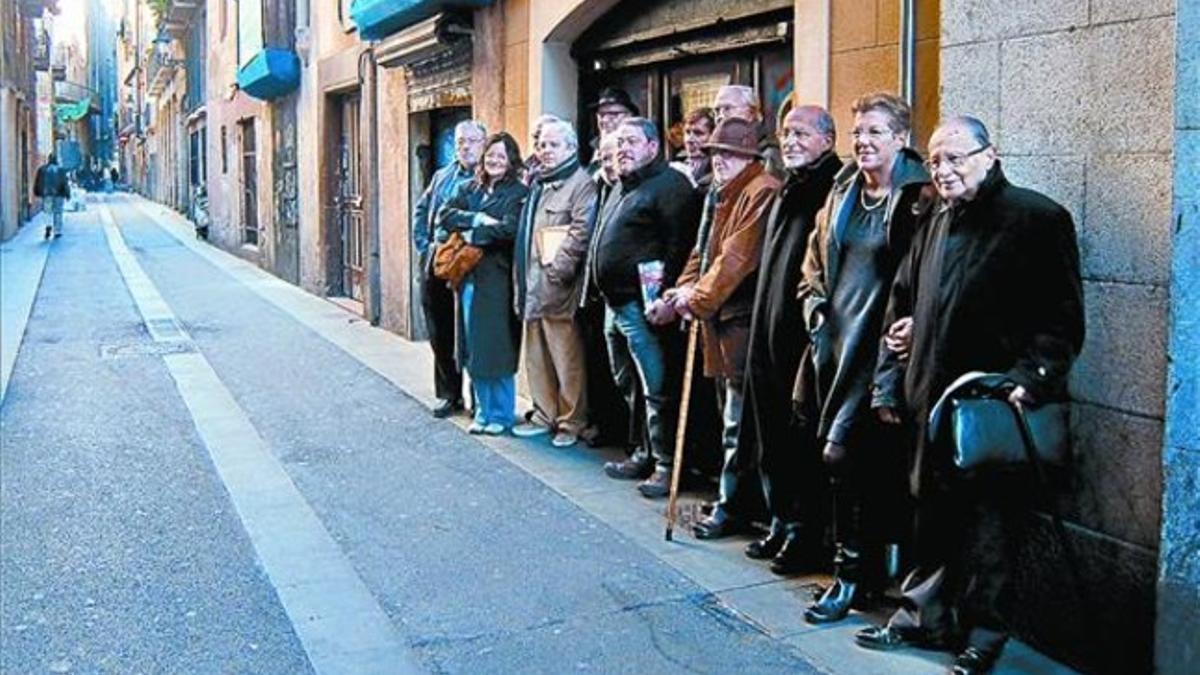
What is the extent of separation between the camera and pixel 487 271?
26.2 ft

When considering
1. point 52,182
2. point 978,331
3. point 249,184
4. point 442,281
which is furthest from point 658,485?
point 52,182

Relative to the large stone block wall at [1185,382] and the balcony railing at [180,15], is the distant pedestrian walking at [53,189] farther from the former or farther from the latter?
the large stone block wall at [1185,382]

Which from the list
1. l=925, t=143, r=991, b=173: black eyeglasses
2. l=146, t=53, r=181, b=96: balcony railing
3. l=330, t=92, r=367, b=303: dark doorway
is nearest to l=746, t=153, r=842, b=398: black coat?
l=925, t=143, r=991, b=173: black eyeglasses

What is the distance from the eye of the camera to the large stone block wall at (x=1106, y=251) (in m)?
4.04

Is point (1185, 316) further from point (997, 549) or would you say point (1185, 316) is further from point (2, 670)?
point (2, 670)

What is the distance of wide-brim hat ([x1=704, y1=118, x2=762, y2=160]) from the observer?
5.68 m

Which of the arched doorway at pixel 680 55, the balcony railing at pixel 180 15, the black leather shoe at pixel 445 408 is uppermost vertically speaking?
the balcony railing at pixel 180 15

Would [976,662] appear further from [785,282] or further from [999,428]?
[785,282]

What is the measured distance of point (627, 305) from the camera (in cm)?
668

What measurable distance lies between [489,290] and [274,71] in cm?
992

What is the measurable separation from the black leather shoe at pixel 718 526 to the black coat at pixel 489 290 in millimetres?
2480

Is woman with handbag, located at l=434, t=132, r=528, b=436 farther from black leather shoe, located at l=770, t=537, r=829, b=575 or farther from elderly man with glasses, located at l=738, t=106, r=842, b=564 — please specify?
black leather shoe, located at l=770, t=537, r=829, b=575

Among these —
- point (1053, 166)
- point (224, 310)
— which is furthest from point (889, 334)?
point (224, 310)

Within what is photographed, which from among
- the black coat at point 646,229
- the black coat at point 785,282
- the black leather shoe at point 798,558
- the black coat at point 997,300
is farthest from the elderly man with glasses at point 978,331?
the black coat at point 646,229
